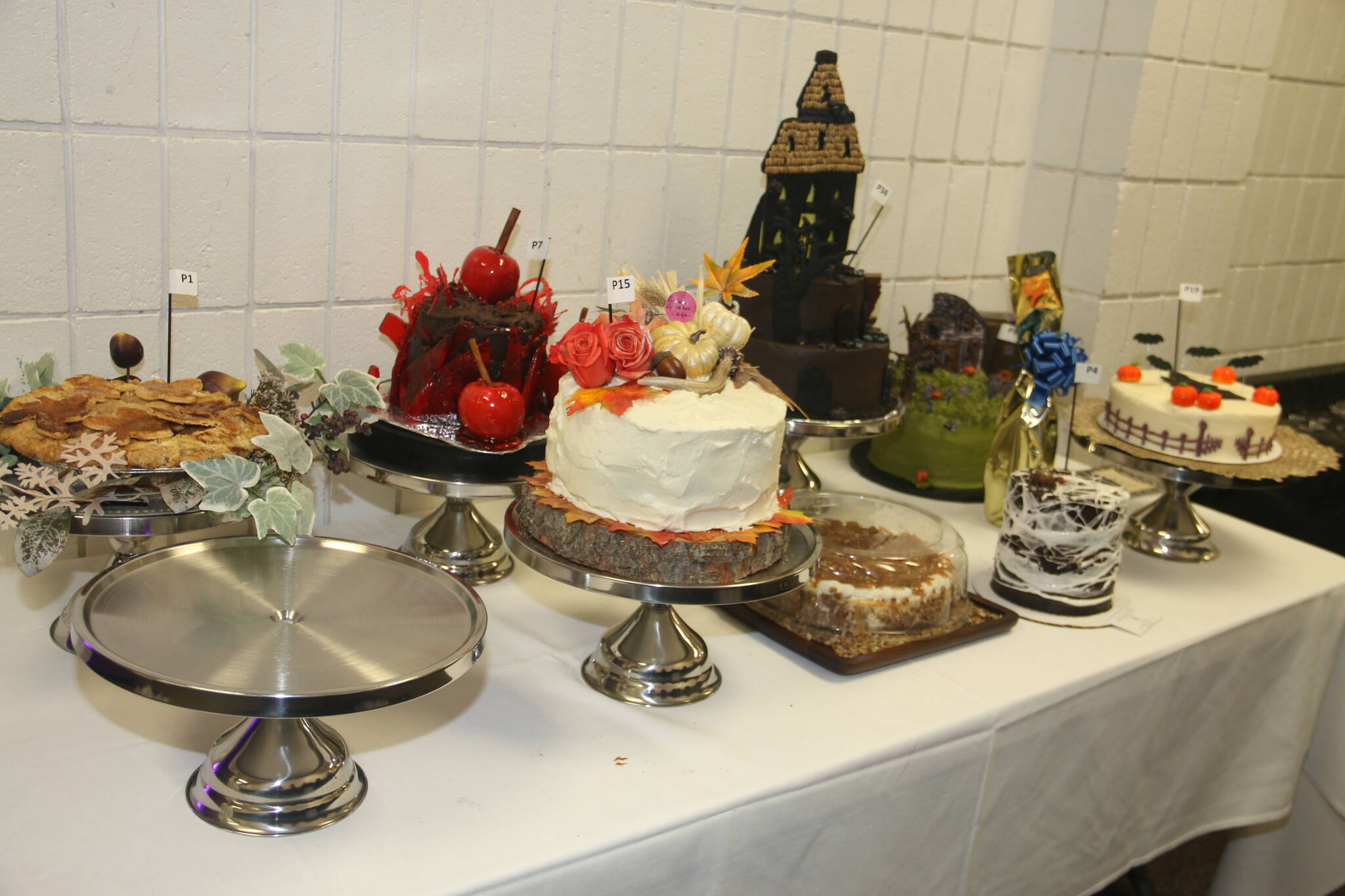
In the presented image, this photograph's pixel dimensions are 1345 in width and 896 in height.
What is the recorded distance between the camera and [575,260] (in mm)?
1772

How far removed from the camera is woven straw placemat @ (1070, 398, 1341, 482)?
1.70 metres

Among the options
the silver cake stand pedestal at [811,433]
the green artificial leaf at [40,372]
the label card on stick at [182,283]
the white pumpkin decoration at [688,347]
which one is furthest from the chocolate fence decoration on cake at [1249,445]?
the green artificial leaf at [40,372]

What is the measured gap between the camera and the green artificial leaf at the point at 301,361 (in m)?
1.38

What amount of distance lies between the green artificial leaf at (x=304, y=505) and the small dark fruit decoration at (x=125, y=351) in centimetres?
29

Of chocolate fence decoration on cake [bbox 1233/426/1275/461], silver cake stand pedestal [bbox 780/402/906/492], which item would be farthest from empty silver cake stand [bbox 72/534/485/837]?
chocolate fence decoration on cake [bbox 1233/426/1275/461]

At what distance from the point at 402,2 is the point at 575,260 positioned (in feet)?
1.53

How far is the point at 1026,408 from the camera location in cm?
178

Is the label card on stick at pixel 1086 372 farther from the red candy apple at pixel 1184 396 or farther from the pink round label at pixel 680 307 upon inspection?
Result: the pink round label at pixel 680 307

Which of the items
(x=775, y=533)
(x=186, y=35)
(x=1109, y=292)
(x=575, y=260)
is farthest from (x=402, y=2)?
(x=1109, y=292)

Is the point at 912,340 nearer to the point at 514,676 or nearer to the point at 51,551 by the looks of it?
the point at 514,676

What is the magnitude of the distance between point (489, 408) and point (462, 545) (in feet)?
0.90

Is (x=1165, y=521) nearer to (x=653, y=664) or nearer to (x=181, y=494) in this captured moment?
(x=653, y=664)

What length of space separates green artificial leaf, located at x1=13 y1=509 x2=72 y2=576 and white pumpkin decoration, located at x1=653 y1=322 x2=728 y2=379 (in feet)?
2.09

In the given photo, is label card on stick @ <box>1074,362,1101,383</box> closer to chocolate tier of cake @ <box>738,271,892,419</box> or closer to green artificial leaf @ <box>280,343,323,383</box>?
chocolate tier of cake @ <box>738,271,892,419</box>
